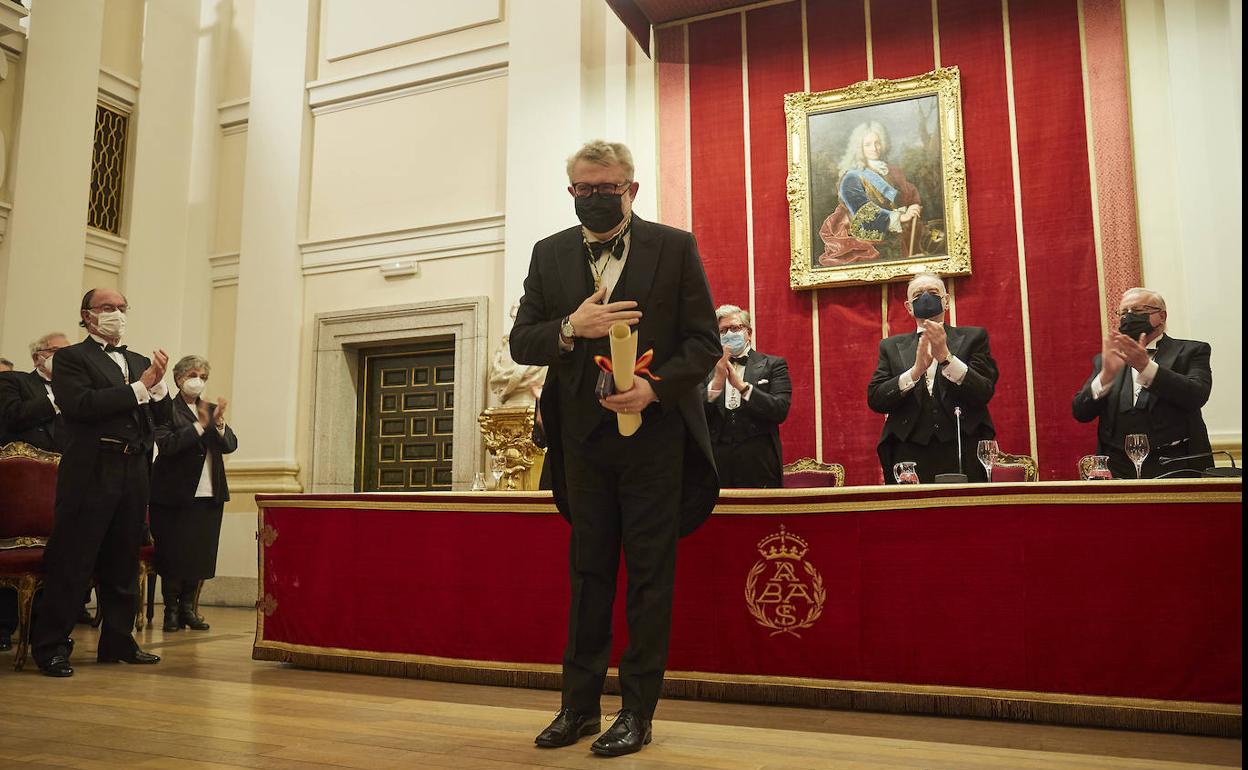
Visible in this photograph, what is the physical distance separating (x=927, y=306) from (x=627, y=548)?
1946mm

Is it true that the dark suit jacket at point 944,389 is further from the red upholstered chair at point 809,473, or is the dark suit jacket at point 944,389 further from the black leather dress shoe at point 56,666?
the black leather dress shoe at point 56,666

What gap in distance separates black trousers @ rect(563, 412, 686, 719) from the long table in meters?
0.81

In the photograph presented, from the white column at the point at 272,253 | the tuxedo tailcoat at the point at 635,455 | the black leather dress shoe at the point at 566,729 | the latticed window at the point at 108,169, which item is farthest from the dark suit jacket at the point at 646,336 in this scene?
the latticed window at the point at 108,169

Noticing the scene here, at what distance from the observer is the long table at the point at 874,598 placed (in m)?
2.62

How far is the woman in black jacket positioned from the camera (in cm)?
546

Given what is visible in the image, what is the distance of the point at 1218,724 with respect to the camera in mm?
2523

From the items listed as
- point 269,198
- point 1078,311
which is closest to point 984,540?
point 1078,311

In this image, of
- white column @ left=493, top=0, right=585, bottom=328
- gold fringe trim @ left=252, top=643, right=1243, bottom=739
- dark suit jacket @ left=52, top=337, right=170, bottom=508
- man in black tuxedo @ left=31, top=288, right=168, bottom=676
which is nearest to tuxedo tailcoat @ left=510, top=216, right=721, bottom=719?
gold fringe trim @ left=252, top=643, right=1243, bottom=739

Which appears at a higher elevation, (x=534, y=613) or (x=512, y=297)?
(x=512, y=297)

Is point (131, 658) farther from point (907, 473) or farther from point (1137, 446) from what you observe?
point (1137, 446)

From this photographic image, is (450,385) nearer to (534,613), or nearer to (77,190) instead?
(77,190)

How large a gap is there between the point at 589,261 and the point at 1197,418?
2506mm

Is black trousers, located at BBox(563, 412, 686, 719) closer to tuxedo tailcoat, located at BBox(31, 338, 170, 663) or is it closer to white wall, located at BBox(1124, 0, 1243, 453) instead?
tuxedo tailcoat, located at BBox(31, 338, 170, 663)

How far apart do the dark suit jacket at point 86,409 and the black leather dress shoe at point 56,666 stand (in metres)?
0.60
